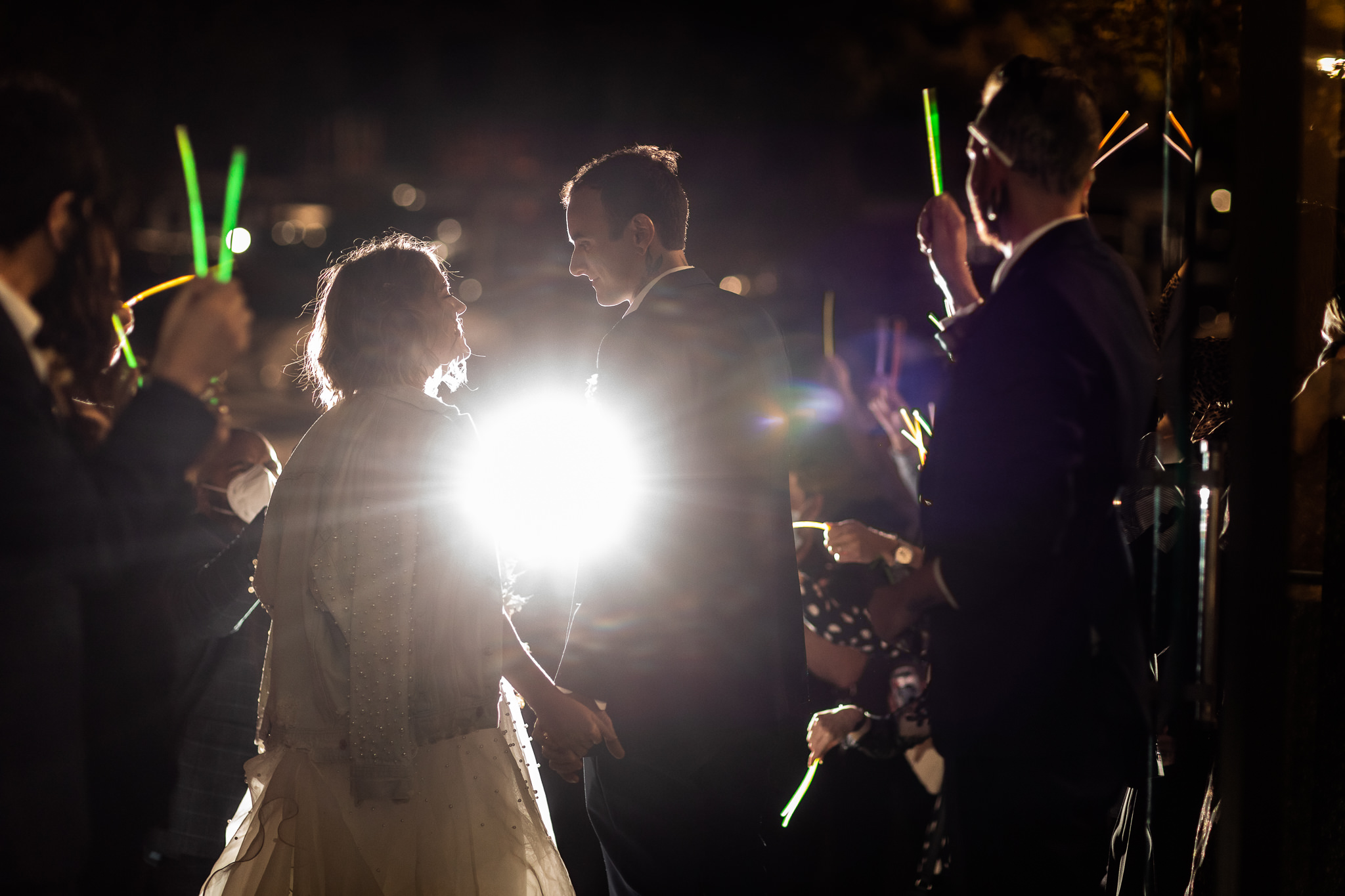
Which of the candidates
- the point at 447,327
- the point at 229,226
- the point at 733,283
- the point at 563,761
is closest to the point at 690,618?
the point at 563,761

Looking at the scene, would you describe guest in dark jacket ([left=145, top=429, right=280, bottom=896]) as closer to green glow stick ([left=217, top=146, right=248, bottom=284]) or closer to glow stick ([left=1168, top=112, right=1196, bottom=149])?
green glow stick ([left=217, top=146, right=248, bottom=284])

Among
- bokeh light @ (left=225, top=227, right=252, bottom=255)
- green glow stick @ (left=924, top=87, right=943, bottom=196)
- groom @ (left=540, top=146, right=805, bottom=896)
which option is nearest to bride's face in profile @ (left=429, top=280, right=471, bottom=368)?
groom @ (left=540, top=146, right=805, bottom=896)

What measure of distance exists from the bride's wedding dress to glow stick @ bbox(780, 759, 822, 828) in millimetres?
851

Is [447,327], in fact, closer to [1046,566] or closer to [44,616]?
[44,616]

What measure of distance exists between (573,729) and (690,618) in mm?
389

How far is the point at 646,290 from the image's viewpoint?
246 cm

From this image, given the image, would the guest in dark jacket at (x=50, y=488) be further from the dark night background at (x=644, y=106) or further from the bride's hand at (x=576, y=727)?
the bride's hand at (x=576, y=727)

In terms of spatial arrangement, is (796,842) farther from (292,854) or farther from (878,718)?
(292,854)

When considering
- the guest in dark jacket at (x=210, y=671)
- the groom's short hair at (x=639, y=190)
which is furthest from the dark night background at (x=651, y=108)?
the groom's short hair at (x=639, y=190)

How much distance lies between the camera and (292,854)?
2236 mm

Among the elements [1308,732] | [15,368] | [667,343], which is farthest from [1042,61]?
[15,368]

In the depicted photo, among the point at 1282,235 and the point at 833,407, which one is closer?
the point at 1282,235

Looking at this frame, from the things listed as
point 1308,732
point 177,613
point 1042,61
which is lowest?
point 1308,732

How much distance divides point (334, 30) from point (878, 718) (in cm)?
812
